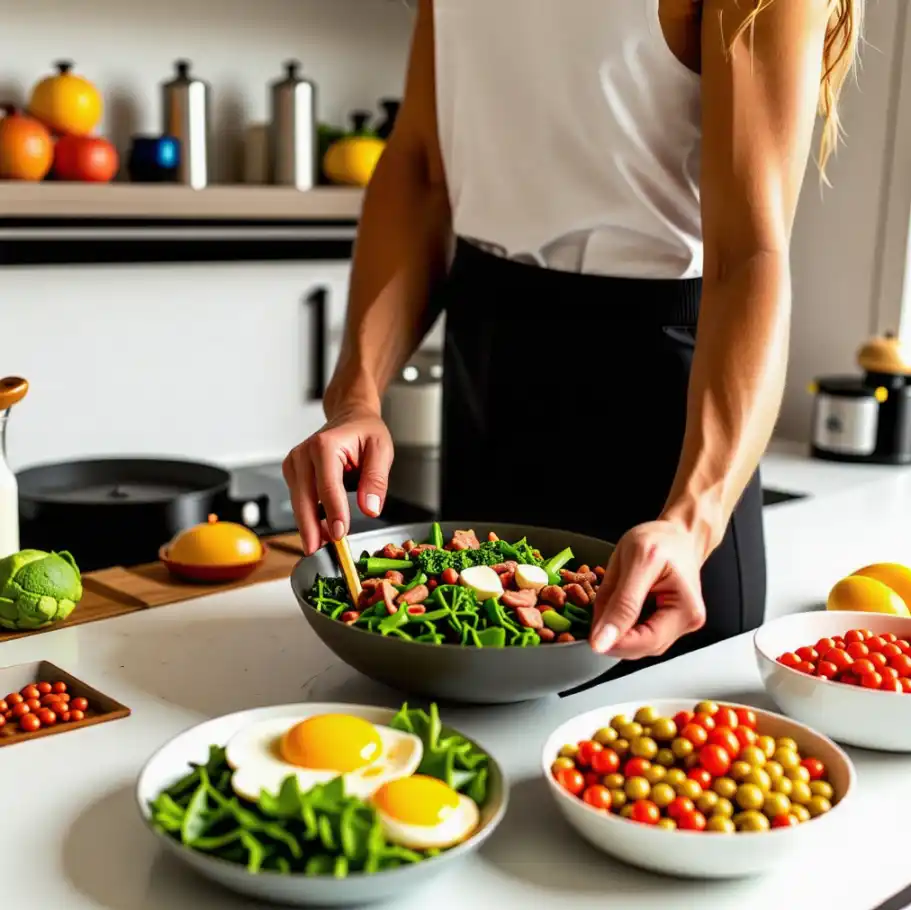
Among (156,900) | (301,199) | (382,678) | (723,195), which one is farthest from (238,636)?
(301,199)

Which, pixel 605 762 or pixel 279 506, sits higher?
pixel 605 762

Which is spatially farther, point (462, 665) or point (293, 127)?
point (293, 127)

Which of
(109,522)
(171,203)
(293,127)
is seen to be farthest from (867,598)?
(293,127)

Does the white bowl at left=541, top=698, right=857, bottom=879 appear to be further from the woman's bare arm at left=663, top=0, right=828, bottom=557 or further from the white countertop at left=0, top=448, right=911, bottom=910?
the woman's bare arm at left=663, top=0, right=828, bottom=557

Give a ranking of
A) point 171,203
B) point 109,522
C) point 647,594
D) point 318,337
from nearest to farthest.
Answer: point 647,594 < point 109,522 < point 171,203 < point 318,337

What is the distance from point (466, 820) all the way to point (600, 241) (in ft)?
2.58

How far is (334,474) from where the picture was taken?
1201 millimetres

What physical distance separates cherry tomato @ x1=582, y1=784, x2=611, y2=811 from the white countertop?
45 millimetres

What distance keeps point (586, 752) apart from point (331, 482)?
0.40 m

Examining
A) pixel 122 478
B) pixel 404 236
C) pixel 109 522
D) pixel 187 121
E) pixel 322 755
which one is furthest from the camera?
pixel 187 121

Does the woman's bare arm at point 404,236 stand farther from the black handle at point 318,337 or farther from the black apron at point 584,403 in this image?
the black handle at point 318,337

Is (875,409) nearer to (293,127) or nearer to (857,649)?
(293,127)

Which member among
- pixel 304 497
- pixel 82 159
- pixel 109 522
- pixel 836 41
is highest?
pixel 836 41

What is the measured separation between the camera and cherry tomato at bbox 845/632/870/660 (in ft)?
3.59
